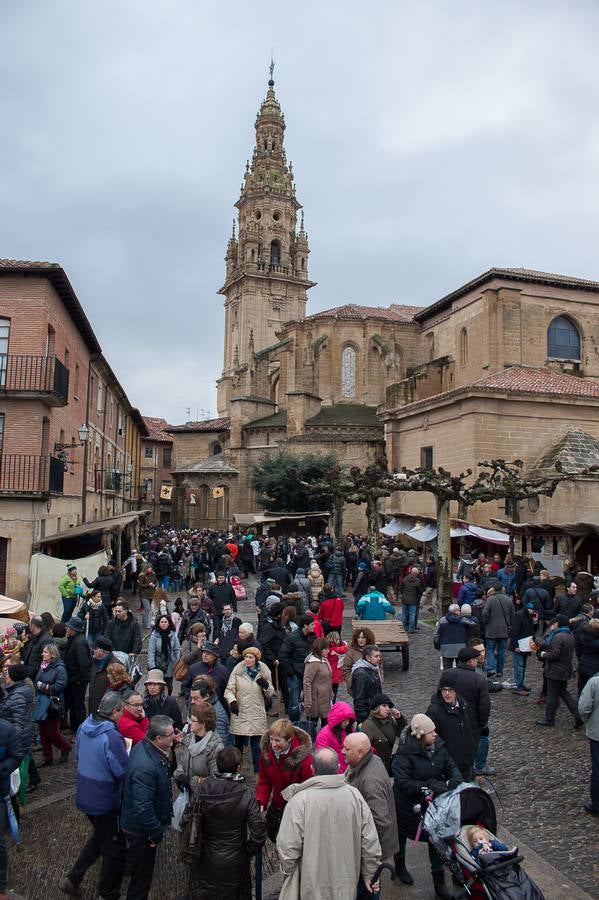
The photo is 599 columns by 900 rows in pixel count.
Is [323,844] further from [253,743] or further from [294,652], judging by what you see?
[294,652]

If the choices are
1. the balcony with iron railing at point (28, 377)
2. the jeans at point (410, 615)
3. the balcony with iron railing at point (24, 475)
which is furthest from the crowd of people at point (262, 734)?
the balcony with iron railing at point (28, 377)

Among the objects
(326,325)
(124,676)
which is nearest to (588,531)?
(124,676)

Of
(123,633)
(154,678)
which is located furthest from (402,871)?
(123,633)

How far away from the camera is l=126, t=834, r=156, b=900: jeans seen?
4.84 metres

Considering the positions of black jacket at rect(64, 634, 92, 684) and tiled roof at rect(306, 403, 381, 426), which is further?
tiled roof at rect(306, 403, 381, 426)

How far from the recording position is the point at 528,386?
28000 mm

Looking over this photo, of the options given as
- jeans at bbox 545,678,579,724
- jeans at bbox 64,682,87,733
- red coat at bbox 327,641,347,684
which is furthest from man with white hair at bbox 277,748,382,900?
jeans at bbox 545,678,579,724

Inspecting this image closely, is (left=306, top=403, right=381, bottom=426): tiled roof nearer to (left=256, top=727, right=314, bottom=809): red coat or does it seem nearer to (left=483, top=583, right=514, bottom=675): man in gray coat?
(left=483, top=583, right=514, bottom=675): man in gray coat

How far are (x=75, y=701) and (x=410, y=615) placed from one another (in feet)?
28.0

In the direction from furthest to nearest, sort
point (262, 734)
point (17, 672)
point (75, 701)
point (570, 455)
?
point (570, 455), point (75, 701), point (262, 734), point (17, 672)

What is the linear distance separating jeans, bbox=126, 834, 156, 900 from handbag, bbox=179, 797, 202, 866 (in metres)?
0.71

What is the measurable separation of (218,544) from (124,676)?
1694 centimetres

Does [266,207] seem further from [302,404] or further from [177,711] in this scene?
[177,711]

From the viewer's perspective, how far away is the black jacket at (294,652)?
28.7 feet
